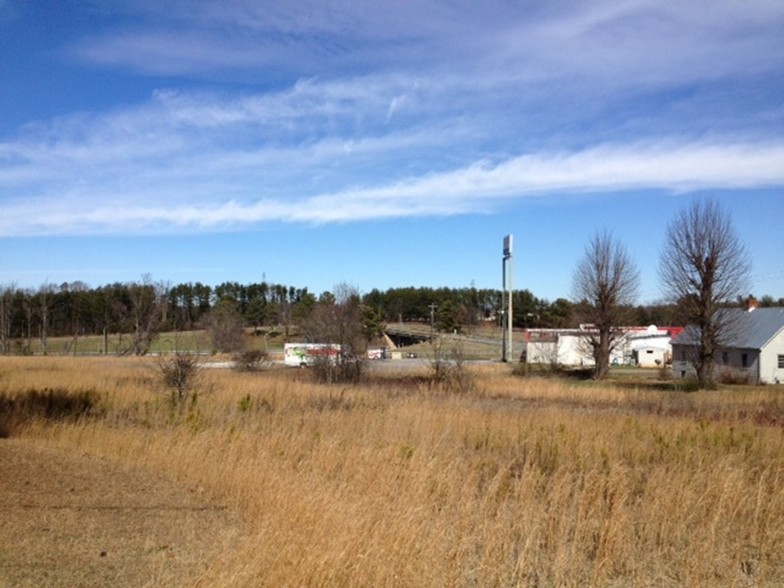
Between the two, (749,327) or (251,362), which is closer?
(251,362)

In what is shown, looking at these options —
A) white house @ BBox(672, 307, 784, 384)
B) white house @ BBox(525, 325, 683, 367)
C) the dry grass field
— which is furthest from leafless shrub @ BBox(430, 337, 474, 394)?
white house @ BBox(525, 325, 683, 367)

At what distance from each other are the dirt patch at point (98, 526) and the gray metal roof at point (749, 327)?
40.5 meters

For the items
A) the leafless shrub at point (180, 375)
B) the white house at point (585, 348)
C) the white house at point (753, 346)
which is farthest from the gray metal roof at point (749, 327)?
the leafless shrub at point (180, 375)

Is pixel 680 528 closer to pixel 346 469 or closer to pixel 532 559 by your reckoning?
pixel 532 559

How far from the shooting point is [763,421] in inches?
658

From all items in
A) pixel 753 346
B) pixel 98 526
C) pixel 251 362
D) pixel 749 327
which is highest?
pixel 749 327

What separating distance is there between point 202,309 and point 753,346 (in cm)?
9529

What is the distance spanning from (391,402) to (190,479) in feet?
36.5

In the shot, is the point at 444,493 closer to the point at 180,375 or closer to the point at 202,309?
the point at 180,375

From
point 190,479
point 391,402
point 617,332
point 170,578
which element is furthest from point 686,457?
point 617,332

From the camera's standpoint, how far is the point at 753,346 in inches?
1810

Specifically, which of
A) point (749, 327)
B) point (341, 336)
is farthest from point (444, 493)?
point (749, 327)

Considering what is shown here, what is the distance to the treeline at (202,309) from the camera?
69450mm

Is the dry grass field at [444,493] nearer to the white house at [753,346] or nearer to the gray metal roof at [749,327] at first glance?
the gray metal roof at [749,327]
